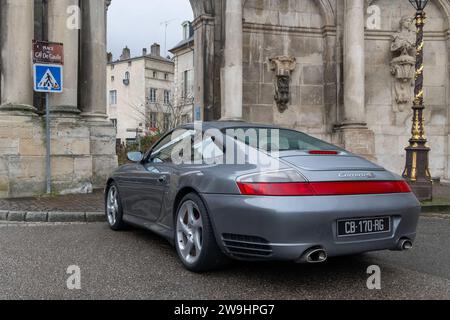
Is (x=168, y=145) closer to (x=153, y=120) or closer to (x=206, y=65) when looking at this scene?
(x=206, y=65)

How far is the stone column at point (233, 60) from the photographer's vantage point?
12992 mm

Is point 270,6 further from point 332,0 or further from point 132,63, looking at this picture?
point 132,63

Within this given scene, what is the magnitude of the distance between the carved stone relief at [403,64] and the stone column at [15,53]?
422 inches

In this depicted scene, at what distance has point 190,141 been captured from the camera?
488 centimetres

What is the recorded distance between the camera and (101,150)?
449 inches

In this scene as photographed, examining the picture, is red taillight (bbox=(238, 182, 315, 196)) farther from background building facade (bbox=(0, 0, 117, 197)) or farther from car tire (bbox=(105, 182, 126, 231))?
background building facade (bbox=(0, 0, 117, 197))

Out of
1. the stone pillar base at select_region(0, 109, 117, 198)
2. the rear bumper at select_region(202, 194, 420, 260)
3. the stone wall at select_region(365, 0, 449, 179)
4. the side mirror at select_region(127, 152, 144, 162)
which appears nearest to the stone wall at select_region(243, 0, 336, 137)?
the stone wall at select_region(365, 0, 449, 179)

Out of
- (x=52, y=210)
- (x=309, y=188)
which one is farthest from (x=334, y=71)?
(x=309, y=188)

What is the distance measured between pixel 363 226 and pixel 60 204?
6.22 m

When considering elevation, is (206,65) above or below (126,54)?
below

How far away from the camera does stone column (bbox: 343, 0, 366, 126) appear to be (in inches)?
545

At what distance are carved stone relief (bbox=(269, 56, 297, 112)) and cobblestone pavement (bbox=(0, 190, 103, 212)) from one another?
22.3ft

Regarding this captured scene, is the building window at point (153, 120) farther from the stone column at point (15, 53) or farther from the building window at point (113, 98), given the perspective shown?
the stone column at point (15, 53)

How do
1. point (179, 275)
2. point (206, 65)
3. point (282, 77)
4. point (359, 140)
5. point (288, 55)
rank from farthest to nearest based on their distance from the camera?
1. point (288, 55)
2. point (282, 77)
3. point (206, 65)
4. point (359, 140)
5. point (179, 275)
